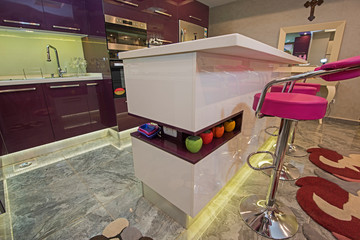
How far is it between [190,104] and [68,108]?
2091 mm

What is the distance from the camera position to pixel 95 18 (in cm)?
223

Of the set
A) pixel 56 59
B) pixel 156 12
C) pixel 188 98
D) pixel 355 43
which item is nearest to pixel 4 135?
pixel 56 59

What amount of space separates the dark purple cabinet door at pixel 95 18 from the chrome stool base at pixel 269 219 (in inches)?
100

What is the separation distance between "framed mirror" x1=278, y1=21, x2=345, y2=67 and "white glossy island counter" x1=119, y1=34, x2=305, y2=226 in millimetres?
2802

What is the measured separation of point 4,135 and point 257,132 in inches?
107

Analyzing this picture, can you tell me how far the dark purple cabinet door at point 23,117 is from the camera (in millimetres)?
1780

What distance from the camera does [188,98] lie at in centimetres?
79

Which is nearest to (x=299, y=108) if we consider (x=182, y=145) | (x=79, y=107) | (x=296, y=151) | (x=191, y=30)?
(x=182, y=145)

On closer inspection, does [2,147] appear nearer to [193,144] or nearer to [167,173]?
[167,173]

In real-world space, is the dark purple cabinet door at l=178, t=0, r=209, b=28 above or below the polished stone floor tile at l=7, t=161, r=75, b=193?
above

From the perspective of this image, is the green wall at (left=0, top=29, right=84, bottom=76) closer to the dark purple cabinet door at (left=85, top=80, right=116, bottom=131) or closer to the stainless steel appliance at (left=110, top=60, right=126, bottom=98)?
the dark purple cabinet door at (left=85, top=80, right=116, bottom=131)

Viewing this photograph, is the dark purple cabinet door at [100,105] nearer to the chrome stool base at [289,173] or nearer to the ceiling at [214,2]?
the chrome stool base at [289,173]

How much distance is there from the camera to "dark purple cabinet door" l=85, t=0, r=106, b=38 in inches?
84.4

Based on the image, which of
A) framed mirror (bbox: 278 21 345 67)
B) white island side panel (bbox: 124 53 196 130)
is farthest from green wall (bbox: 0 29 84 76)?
framed mirror (bbox: 278 21 345 67)
